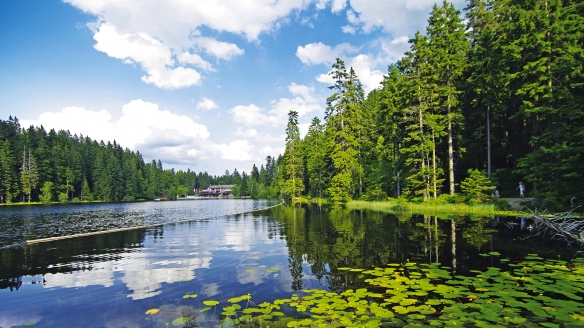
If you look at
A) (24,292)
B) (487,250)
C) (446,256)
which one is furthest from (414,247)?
(24,292)

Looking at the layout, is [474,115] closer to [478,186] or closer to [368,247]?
[478,186]

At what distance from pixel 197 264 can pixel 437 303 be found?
349 inches

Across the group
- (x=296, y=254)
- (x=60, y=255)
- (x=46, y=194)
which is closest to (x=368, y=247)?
(x=296, y=254)

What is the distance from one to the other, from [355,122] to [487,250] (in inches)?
1625

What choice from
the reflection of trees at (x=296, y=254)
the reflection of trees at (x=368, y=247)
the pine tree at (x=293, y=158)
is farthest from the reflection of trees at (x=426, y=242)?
the pine tree at (x=293, y=158)

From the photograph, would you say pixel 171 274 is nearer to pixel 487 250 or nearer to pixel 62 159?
pixel 487 250

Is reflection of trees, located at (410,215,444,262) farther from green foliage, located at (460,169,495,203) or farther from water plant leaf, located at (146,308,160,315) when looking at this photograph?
green foliage, located at (460,169,495,203)

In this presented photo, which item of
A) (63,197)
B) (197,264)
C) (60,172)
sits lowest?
(63,197)

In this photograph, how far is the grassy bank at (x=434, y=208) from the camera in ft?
86.5

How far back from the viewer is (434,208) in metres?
30.6

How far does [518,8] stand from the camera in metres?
25.6

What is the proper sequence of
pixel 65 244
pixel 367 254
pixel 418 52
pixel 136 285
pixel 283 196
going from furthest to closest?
pixel 283 196
pixel 418 52
pixel 65 244
pixel 367 254
pixel 136 285

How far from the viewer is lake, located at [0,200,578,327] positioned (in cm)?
757

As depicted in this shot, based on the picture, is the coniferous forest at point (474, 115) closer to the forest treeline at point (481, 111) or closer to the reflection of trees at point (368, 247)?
the forest treeline at point (481, 111)
